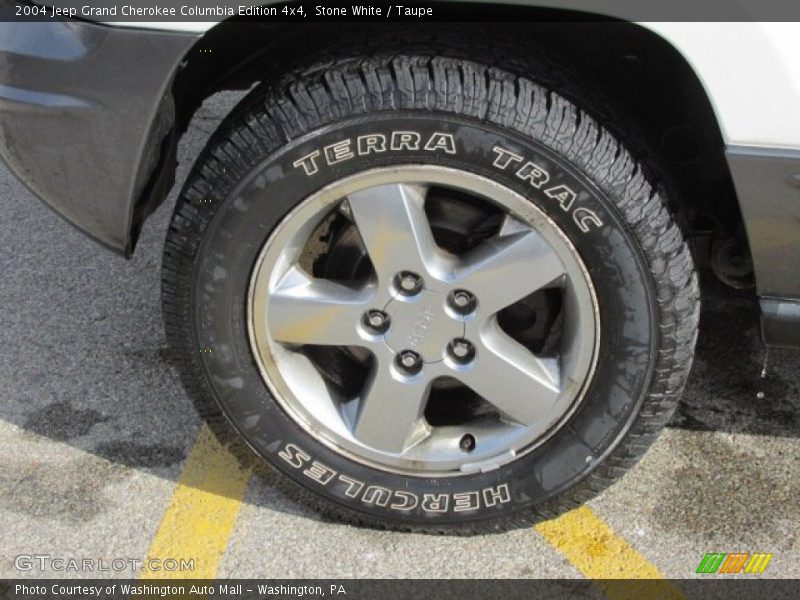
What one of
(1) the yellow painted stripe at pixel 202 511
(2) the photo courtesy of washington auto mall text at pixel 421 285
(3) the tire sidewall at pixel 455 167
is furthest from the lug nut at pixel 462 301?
(1) the yellow painted stripe at pixel 202 511

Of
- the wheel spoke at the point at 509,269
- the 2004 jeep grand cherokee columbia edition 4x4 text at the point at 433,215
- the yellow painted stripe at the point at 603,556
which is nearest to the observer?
the 2004 jeep grand cherokee columbia edition 4x4 text at the point at 433,215

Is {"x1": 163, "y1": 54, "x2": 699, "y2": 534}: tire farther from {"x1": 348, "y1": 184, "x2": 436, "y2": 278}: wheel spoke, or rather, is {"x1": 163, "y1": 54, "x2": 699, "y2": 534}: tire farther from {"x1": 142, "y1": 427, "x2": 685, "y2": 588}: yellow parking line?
{"x1": 142, "y1": 427, "x2": 685, "y2": 588}: yellow parking line

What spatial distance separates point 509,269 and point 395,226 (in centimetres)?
27

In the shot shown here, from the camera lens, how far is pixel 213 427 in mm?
2445

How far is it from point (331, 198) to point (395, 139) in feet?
0.66

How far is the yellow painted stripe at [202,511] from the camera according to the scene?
243 centimetres

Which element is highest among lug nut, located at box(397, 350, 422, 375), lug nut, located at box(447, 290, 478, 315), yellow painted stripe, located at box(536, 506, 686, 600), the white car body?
the white car body

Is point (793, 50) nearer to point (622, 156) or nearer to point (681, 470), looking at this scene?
point (622, 156)

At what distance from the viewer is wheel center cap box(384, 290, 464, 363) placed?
7.17 ft

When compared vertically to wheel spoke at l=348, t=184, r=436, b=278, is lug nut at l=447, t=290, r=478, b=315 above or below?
below

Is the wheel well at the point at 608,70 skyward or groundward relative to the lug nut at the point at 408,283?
skyward

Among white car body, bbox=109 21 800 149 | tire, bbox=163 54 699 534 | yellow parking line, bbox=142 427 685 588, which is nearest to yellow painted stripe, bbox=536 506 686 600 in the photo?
yellow parking line, bbox=142 427 685 588

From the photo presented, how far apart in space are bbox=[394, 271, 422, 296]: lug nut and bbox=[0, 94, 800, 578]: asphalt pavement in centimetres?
69

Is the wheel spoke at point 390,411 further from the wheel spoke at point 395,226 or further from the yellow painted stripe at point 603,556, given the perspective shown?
the yellow painted stripe at point 603,556
